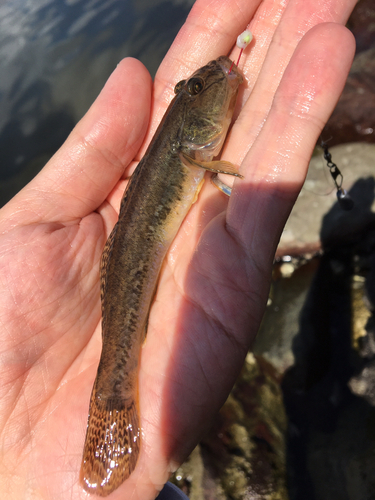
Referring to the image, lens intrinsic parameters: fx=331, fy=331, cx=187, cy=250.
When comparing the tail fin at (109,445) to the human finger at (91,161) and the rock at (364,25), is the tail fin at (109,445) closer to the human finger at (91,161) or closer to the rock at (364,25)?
the human finger at (91,161)

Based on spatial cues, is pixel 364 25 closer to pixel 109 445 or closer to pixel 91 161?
pixel 91 161

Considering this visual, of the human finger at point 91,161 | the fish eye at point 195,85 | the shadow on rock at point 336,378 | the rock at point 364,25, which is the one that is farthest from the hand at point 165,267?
the rock at point 364,25

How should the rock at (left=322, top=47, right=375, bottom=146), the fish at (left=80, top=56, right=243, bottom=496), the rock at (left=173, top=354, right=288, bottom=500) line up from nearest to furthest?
the fish at (left=80, top=56, right=243, bottom=496) < the rock at (left=173, top=354, right=288, bottom=500) < the rock at (left=322, top=47, right=375, bottom=146)

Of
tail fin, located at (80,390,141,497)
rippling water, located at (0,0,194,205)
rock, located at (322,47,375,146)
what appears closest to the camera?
tail fin, located at (80,390,141,497)

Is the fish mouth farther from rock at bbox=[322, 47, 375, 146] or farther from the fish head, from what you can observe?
rock at bbox=[322, 47, 375, 146]

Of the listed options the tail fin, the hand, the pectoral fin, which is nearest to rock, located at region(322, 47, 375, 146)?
the hand

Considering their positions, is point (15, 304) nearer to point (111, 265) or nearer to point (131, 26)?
point (111, 265)

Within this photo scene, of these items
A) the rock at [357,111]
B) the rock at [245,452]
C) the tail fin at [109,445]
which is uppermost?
the tail fin at [109,445]

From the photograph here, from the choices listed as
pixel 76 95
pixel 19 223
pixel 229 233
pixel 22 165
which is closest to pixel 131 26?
pixel 76 95
